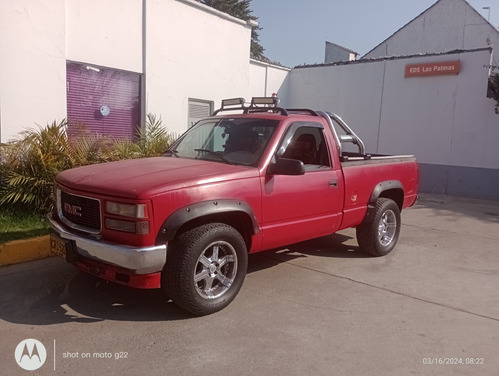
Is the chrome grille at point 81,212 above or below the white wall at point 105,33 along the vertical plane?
below

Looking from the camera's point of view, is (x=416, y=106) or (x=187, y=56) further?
(x=416, y=106)

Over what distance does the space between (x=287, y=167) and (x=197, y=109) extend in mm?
6628

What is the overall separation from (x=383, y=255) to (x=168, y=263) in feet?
11.4

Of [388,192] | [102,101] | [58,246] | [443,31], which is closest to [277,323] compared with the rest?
[58,246]

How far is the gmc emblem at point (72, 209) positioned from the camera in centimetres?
376

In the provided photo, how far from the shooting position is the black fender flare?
3.42 m

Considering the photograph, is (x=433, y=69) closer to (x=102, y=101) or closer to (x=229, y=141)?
(x=102, y=101)

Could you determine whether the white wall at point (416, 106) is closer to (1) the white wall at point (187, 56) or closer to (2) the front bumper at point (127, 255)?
(1) the white wall at point (187, 56)

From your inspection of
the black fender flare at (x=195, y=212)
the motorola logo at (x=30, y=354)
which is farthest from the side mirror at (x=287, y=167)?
the motorola logo at (x=30, y=354)

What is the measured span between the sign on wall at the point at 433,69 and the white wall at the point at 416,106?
0.14m

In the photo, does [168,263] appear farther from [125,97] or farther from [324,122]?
[125,97]

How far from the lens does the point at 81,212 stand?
3736 millimetres

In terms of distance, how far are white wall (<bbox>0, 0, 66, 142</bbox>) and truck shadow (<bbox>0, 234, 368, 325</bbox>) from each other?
2966 mm

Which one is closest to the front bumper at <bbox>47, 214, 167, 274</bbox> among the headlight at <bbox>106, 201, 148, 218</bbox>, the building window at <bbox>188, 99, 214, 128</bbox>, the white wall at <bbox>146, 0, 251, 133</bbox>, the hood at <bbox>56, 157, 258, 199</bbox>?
the headlight at <bbox>106, 201, 148, 218</bbox>
